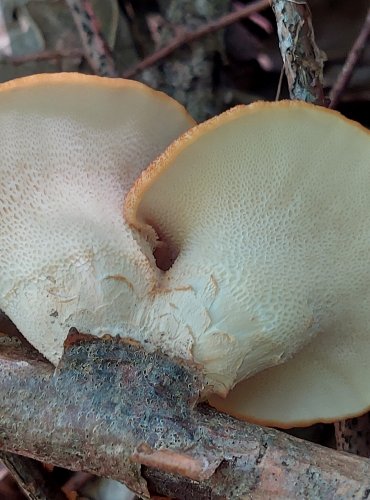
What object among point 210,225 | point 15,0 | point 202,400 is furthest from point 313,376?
point 15,0

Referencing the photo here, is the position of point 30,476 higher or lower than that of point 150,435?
lower

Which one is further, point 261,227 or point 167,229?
point 167,229

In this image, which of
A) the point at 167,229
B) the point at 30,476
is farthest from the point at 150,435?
the point at 30,476

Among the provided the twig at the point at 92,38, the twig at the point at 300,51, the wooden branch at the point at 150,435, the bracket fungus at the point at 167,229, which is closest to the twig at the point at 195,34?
the twig at the point at 92,38

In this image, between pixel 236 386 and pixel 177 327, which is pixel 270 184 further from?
pixel 236 386

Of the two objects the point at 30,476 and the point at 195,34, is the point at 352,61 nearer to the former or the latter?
the point at 195,34

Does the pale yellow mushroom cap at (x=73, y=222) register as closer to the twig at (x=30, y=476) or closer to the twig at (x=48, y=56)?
the twig at (x=30, y=476)
